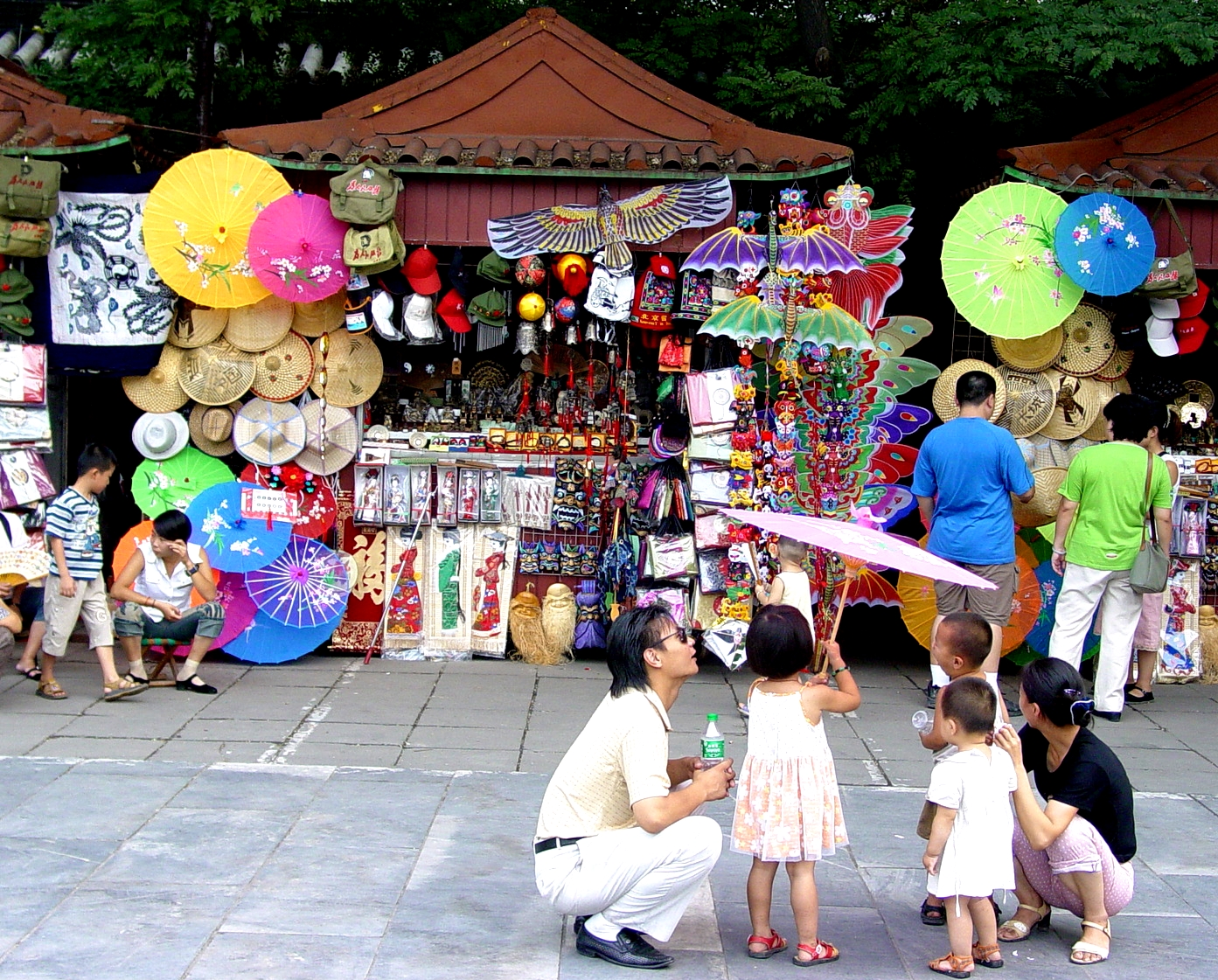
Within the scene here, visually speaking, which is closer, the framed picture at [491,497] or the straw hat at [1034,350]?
the straw hat at [1034,350]

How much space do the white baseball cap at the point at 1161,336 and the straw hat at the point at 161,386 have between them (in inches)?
229

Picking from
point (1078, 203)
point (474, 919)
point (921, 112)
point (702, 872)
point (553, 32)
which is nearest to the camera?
point (702, 872)

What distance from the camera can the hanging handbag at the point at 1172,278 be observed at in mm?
7496

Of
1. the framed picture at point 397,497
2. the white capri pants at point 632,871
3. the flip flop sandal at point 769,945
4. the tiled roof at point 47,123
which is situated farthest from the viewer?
the framed picture at point 397,497

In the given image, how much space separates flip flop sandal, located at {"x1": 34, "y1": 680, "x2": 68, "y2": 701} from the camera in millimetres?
6902

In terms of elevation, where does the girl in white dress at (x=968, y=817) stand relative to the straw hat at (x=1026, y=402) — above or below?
below

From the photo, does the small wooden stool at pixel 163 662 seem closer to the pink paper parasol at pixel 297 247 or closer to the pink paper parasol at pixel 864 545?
the pink paper parasol at pixel 297 247

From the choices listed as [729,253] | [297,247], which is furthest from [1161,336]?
[297,247]

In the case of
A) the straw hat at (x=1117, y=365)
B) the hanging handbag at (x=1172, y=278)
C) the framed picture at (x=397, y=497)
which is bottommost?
the framed picture at (x=397, y=497)

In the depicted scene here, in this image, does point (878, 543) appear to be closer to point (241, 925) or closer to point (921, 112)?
point (241, 925)

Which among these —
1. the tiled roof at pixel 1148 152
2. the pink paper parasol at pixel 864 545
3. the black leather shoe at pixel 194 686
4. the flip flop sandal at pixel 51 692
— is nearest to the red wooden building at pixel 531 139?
the tiled roof at pixel 1148 152

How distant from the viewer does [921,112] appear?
910 cm

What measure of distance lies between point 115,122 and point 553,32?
2.66 meters

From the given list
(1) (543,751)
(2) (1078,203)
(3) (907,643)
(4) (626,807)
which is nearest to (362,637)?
(1) (543,751)
